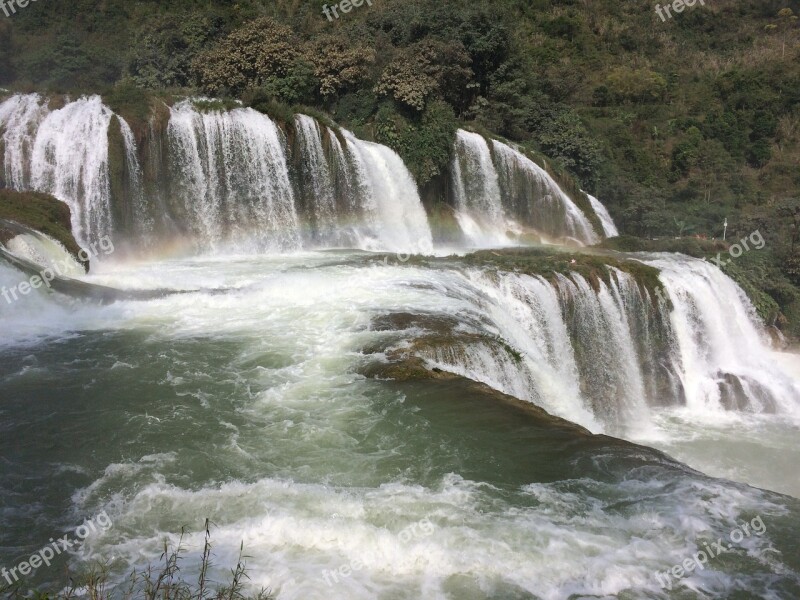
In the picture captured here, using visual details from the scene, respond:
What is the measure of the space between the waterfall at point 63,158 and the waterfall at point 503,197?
389 inches

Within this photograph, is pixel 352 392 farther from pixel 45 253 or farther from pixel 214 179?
pixel 214 179

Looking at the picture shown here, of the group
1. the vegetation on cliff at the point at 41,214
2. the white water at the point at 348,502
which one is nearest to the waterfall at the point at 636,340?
the white water at the point at 348,502

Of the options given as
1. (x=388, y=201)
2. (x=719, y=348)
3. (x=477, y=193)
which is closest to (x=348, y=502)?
(x=719, y=348)

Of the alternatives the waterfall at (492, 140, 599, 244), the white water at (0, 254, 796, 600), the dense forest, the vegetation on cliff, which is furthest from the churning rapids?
the waterfall at (492, 140, 599, 244)

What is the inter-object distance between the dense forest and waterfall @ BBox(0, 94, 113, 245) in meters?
0.95

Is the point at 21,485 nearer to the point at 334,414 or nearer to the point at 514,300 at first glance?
the point at 334,414

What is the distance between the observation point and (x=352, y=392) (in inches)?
298

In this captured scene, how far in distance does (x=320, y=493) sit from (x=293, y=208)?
12.0 m

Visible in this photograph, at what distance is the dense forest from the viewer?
65.9 feet

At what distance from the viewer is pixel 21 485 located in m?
5.68

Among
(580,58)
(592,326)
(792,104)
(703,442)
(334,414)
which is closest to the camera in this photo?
(334,414)

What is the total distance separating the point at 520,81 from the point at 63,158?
53.3 ft

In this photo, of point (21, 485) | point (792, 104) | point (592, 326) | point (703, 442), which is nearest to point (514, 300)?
point (592, 326)

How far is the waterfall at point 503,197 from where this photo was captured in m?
20.1
